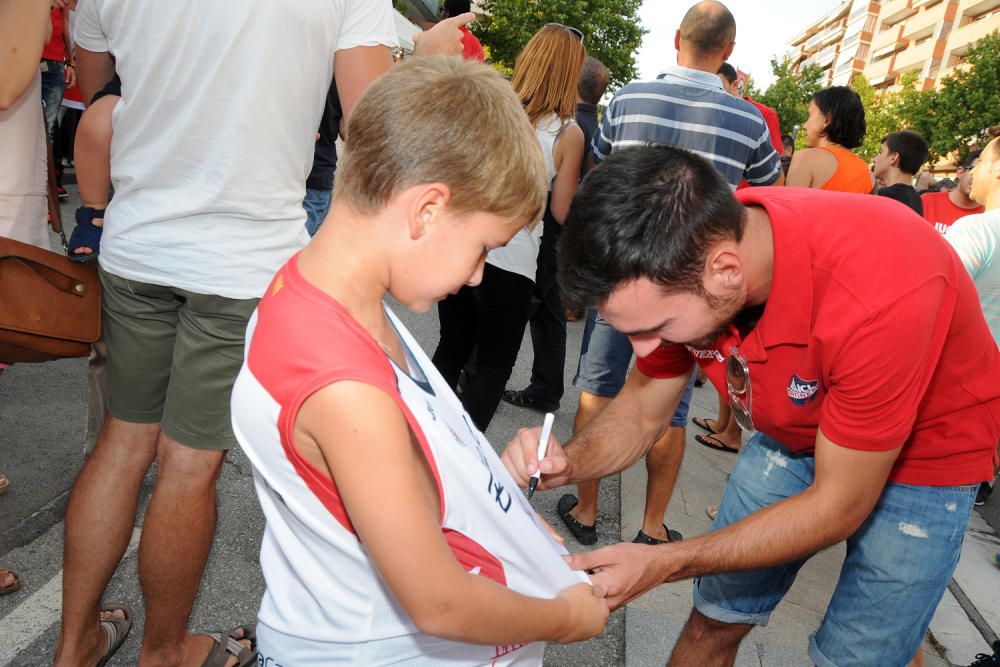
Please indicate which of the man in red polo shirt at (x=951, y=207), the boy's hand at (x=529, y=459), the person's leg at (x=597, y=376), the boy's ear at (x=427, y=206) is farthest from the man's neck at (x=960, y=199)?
the boy's ear at (x=427, y=206)

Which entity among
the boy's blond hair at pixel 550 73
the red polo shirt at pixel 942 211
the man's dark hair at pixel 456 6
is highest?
the man's dark hair at pixel 456 6

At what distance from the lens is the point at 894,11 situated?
60.8 meters

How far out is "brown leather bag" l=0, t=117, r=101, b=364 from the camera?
5.84 feet

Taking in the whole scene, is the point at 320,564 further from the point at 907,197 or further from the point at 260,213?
the point at 907,197

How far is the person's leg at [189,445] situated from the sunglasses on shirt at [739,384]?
3.99 feet

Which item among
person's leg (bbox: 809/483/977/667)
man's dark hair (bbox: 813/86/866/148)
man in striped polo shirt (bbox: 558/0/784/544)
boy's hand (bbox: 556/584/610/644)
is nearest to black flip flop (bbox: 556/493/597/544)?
man in striped polo shirt (bbox: 558/0/784/544)

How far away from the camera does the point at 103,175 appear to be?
6.58 ft

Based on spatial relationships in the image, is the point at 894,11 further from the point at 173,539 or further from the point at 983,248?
the point at 173,539

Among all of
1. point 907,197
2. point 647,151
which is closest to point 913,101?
point 907,197

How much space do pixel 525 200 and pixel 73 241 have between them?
4.76ft

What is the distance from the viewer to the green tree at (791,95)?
5231 centimetres

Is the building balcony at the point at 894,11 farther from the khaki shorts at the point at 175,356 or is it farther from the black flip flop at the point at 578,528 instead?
the khaki shorts at the point at 175,356

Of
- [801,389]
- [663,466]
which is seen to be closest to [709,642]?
[801,389]

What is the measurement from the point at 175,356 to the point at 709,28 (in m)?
2.69
